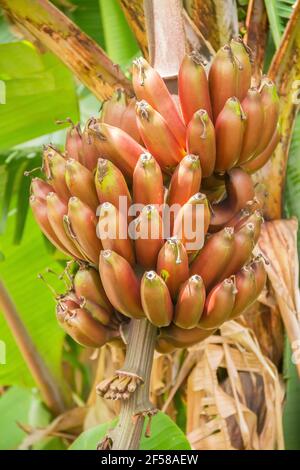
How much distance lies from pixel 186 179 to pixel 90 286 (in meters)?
0.16

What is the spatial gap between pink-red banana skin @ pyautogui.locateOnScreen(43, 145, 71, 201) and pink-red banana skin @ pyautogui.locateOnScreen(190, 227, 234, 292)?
0.56 ft

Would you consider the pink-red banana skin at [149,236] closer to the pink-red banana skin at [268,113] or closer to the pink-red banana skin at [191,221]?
the pink-red banana skin at [191,221]

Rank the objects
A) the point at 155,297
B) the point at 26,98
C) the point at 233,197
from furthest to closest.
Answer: the point at 26,98 → the point at 233,197 → the point at 155,297

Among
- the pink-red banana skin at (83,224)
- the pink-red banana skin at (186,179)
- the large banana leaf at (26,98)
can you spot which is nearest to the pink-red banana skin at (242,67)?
the pink-red banana skin at (186,179)

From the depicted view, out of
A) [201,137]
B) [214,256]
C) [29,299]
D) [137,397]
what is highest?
[201,137]

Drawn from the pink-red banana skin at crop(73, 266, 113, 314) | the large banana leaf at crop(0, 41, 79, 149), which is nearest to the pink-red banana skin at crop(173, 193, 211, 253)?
the pink-red banana skin at crop(73, 266, 113, 314)

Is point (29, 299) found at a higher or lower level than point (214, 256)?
lower

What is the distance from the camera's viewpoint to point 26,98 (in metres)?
1.33

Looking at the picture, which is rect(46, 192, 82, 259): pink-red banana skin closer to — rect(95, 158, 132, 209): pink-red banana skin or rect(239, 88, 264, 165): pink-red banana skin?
rect(95, 158, 132, 209): pink-red banana skin

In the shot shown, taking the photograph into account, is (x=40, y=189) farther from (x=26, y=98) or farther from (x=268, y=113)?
(x=26, y=98)

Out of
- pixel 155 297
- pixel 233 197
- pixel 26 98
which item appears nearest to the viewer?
pixel 155 297

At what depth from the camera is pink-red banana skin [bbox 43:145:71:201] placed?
0.74m

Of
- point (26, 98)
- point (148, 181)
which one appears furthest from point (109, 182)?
point (26, 98)

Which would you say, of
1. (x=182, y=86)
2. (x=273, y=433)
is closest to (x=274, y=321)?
(x=273, y=433)
